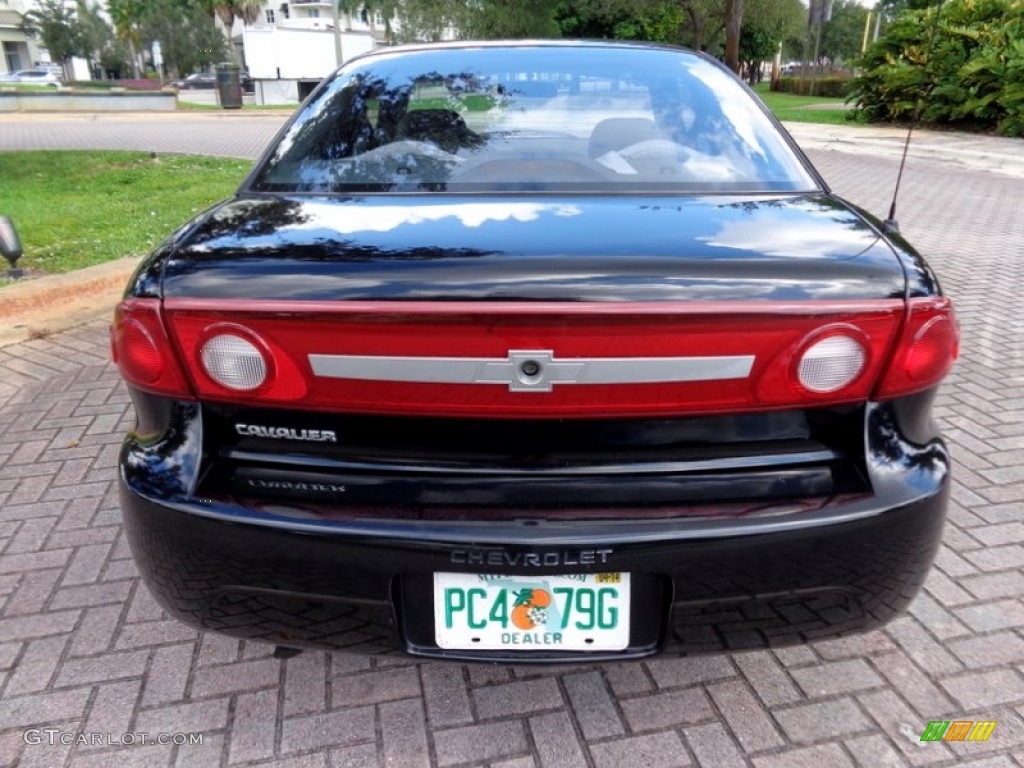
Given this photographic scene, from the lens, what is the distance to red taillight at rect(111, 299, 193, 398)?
1.64 meters

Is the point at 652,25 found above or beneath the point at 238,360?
above

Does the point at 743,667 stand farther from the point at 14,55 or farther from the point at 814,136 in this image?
A: the point at 14,55

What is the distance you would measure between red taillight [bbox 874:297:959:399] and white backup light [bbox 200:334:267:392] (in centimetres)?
120

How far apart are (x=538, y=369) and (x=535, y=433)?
0.15m

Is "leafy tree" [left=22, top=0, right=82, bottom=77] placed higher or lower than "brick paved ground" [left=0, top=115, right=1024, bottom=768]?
higher

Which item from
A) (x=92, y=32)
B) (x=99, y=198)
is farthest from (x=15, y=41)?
(x=99, y=198)

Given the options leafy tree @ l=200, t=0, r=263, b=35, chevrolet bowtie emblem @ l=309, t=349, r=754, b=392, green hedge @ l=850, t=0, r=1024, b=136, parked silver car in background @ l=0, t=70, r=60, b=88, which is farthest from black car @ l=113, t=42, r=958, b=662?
leafy tree @ l=200, t=0, r=263, b=35

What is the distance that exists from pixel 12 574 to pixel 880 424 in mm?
2519

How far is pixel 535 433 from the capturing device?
162cm

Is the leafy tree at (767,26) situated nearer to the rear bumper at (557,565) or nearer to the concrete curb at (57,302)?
the concrete curb at (57,302)

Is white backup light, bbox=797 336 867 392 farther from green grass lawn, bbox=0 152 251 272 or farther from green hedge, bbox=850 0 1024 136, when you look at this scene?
green hedge, bbox=850 0 1024 136

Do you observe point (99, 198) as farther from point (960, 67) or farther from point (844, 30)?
point (844, 30)

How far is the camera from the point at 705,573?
5.19ft

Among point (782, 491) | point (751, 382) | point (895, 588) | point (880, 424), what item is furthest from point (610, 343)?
point (895, 588)
